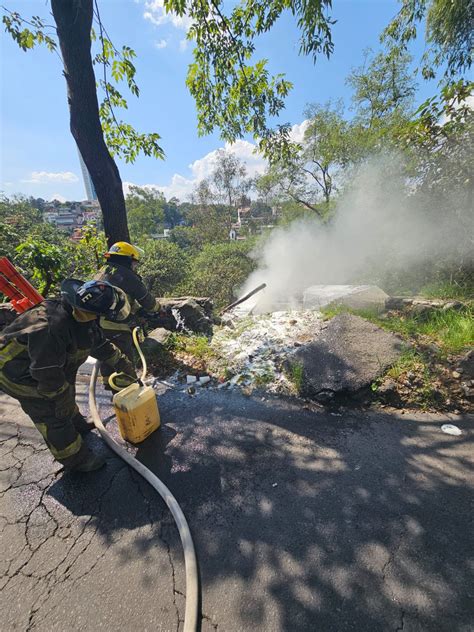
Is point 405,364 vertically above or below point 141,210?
below

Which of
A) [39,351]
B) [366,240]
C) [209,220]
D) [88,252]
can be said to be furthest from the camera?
[209,220]

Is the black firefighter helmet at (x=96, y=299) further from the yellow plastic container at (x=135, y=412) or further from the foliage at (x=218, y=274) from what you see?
the foliage at (x=218, y=274)

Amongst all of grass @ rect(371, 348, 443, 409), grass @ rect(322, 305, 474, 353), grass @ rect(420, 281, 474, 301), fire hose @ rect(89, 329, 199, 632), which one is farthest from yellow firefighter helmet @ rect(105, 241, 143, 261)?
grass @ rect(420, 281, 474, 301)

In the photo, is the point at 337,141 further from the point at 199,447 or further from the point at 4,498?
the point at 4,498

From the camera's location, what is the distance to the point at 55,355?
2094 mm

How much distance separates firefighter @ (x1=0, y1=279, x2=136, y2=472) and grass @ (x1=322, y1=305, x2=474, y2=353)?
3.91 metres

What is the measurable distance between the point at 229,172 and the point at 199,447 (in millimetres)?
23119

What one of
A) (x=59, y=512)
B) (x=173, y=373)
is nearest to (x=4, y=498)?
(x=59, y=512)

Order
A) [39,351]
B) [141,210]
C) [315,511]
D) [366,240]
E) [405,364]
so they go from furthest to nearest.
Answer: [141,210]
[366,240]
[405,364]
[39,351]
[315,511]

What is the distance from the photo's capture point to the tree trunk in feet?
11.1

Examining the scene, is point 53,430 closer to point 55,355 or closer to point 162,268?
point 55,355

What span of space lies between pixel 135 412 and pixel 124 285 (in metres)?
1.77

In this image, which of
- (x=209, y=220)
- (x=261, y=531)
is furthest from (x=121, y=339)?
(x=209, y=220)

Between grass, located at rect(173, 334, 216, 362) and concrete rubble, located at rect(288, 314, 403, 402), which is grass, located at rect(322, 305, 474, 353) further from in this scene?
grass, located at rect(173, 334, 216, 362)
